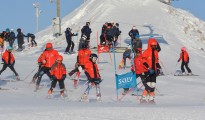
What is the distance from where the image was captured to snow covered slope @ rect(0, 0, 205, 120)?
10134mm

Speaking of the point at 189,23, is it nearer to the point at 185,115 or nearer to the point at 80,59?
the point at 80,59

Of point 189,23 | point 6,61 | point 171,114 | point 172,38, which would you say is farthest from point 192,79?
point 189,23

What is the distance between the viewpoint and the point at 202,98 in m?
17.7

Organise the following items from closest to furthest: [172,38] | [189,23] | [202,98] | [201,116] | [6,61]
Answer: [201,116] → [202,98] → [6,61] → [172,38] → [189,23]

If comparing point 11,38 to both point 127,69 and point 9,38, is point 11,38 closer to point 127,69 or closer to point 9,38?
point 9,38

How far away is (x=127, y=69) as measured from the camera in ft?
86.0

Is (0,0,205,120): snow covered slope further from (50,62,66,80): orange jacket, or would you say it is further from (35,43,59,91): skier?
(35,43,59,91): skier

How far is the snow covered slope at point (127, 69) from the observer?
10.1 m

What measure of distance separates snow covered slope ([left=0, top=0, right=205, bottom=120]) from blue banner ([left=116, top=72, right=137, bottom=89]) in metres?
0.54

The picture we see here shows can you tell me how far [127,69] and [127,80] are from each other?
10.2 meters

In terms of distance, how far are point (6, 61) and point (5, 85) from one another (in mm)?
1578

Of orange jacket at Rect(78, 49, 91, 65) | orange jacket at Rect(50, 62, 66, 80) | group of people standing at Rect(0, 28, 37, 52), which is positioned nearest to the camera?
orange jacket at Rect(50, 62, 66, 80)

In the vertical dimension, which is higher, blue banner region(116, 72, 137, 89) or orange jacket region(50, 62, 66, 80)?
orange jacket region(50, 62, 66, 80)

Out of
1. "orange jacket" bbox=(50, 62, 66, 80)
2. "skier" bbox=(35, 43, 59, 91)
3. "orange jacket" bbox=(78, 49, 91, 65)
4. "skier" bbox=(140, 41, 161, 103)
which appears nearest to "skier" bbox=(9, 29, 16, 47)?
"orange jacket" bbox=(78, 49, 91, 65)
